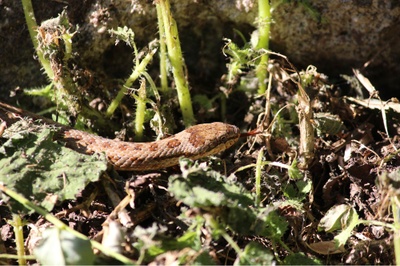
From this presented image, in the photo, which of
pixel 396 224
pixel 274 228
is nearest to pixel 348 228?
pixel 396 224

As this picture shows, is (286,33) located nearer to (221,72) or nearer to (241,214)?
(221,72)

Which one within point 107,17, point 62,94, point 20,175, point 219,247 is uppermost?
point 107,17

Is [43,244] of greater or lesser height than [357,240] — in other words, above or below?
above

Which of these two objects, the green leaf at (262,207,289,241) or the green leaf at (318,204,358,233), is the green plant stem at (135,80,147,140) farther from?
Answer: the green leaf at (318,204,358,233)

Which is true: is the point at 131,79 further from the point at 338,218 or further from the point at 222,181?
the point at 338,218

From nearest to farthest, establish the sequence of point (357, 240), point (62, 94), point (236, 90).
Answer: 1. point (357, 240)
2. point (62, 94)
3. point (236, 90)

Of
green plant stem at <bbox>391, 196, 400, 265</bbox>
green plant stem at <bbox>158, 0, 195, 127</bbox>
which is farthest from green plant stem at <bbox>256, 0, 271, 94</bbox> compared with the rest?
green plant stem at <bbox>391, 196, 400, 265</bbox>

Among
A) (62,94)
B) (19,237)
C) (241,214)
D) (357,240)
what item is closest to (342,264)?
(357,240)
